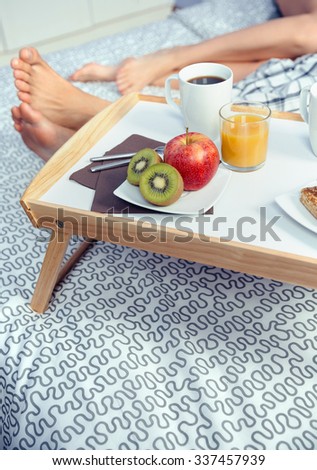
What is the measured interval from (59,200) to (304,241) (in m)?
0.41

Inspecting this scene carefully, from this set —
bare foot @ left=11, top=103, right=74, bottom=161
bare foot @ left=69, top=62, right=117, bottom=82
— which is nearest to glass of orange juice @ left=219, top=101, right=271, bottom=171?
bare foot @ left=11, top=103, right=74, bottom=161

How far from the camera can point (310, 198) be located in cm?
82

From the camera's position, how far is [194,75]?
1.08m

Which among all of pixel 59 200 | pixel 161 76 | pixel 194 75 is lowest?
pixel 161 76

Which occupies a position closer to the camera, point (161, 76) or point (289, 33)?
point (289, 33)

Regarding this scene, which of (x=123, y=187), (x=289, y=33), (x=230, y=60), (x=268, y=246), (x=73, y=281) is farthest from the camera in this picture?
(x=230, y=60)

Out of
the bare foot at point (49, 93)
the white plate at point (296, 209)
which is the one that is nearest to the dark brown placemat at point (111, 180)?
the white plate at point (296, 209)

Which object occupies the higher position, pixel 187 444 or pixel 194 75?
pixel 194 75

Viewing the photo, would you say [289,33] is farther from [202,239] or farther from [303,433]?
Answer: [303,433]

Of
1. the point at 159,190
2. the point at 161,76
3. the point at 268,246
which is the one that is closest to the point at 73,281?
the point at 159,190

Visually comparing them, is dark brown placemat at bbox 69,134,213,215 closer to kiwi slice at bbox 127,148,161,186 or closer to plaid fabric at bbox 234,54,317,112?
kiwi slice at bbox 127,148,161,186

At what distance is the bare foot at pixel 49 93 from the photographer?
131 cm

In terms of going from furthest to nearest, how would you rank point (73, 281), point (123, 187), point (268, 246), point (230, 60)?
point (230, 60)
point (73, 281)
point (123, 187)
point (268, 246)

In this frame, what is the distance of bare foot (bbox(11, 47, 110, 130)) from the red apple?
1.81 ft
